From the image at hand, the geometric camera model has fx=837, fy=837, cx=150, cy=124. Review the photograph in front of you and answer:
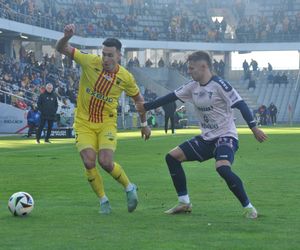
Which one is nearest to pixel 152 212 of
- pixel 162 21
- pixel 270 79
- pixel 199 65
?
pixel 199 65

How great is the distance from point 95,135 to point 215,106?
1677 mm

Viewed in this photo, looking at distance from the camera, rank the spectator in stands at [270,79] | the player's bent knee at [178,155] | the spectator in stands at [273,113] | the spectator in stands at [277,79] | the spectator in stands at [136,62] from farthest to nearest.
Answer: the spectator in stands at [270,79] < the spectator in stands at [277,79] < the spectator in stands at [136,62] < the spectator in stands at [273,113] < the player's bent knee at [178,155]

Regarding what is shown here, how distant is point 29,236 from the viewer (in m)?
8.54

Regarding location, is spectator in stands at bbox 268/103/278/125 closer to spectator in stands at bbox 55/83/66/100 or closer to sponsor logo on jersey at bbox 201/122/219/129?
spectator in stands at bbox 55/83/66/100

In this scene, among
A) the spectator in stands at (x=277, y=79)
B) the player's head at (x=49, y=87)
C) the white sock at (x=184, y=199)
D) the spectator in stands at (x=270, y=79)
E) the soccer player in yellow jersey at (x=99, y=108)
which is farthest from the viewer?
the spectator in stands at (x=270, y=79)

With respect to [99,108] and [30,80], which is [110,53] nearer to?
[99,108]

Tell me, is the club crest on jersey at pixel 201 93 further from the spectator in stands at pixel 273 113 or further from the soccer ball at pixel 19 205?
the spectator in stands at pixel 273 113

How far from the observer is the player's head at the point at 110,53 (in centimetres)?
1073

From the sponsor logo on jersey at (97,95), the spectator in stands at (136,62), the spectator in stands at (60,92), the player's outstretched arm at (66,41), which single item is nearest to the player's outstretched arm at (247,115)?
the sponsor logo on jersey at (97,95)

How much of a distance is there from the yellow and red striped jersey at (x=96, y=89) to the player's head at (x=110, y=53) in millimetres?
136

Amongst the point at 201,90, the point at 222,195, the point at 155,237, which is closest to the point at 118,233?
the point at 155,237

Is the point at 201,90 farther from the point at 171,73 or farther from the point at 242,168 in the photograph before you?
the point at 171,73

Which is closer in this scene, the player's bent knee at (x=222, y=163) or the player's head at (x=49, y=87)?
the player's bent knee at (x=222, y=163)

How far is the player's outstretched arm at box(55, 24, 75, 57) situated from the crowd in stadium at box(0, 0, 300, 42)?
47384mm
